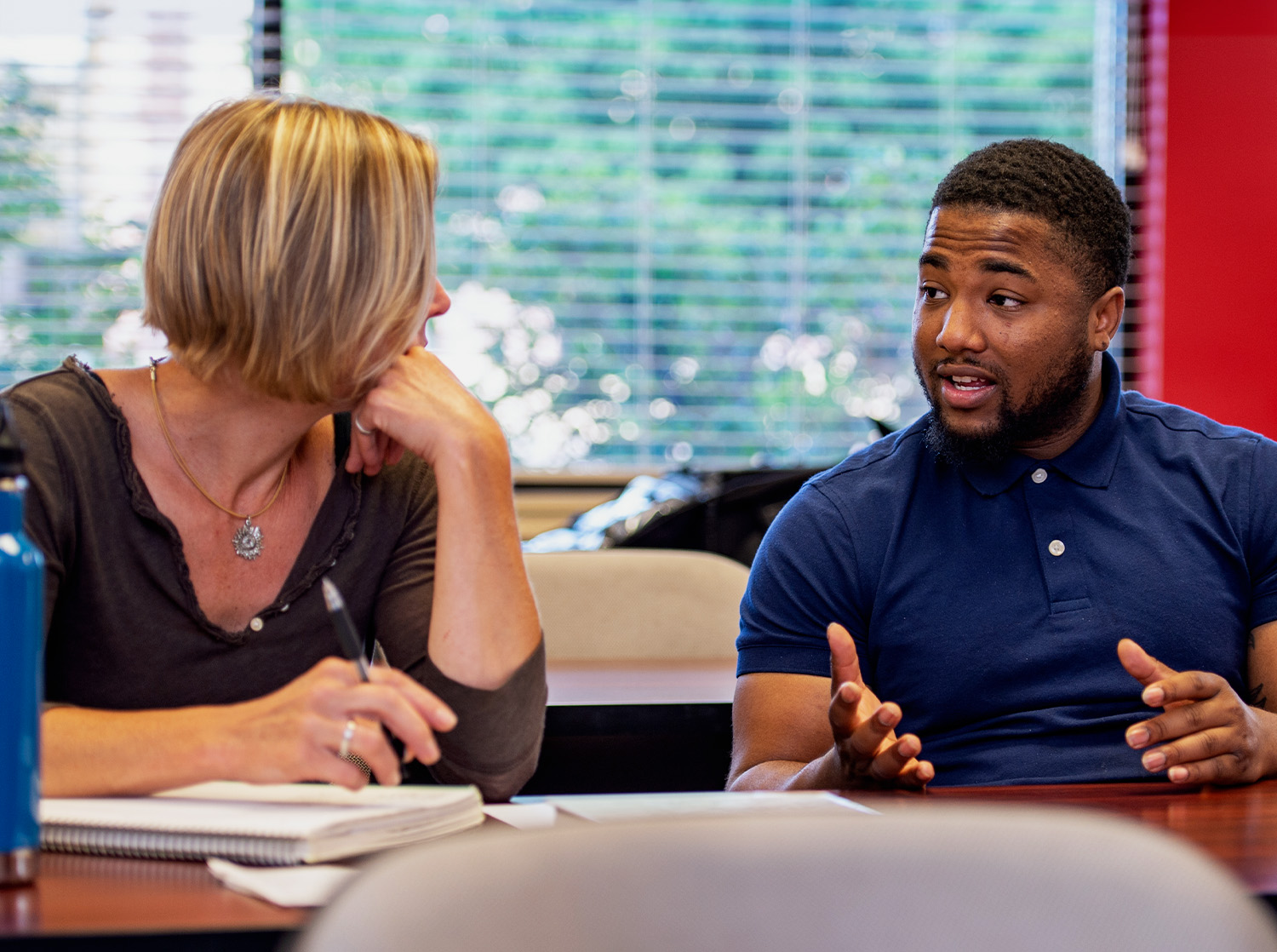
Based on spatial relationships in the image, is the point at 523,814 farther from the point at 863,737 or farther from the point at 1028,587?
the point at 1028,587

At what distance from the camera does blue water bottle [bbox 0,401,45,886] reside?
778 millimetres

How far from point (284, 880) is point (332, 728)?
0.15 m

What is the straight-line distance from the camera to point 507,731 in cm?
123

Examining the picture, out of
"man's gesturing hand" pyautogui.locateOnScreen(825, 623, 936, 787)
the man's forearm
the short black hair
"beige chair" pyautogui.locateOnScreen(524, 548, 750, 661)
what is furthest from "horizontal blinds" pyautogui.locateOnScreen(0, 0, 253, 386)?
"man's gesturing hand" pyautogui.locateOnScreen(825, 623, 936, 787)

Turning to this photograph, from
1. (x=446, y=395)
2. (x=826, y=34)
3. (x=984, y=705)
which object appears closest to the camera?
(x=446, y=395)

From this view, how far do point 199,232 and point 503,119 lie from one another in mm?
2627

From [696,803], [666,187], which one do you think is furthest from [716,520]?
[696,803]

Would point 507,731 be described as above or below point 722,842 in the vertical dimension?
below

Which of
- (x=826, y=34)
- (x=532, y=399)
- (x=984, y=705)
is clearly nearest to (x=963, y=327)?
(x=984, y=705)

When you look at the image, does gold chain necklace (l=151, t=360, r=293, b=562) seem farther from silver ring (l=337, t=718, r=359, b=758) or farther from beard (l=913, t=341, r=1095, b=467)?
beard (l=913, t=341, r=1095, b=467)

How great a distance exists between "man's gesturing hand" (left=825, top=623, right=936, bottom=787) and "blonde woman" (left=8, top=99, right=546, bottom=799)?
10.9 inches

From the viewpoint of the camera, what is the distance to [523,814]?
1.01m

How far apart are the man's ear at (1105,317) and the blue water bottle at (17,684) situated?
1.23 m

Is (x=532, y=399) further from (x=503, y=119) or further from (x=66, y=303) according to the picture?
(x=66, y=303)
